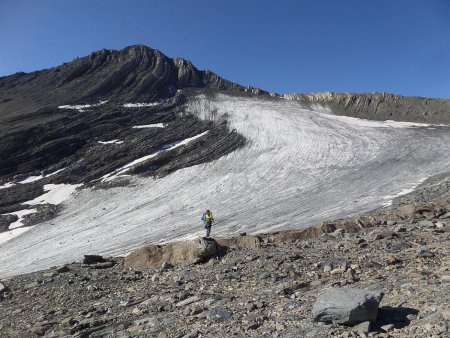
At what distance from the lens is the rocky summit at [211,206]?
7.35 metres

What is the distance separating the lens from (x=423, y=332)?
17.1 ft

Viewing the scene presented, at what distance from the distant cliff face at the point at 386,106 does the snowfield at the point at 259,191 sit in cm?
342

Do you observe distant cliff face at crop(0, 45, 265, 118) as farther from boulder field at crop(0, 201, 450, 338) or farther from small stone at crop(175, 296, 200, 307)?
small stone at crop(175, 296, 200, 307)

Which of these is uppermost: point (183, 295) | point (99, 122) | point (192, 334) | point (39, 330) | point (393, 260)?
point (99, 122)

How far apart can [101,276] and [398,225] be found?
8261 millimetres

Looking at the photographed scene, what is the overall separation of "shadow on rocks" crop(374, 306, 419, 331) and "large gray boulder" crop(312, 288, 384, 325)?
0.45ft

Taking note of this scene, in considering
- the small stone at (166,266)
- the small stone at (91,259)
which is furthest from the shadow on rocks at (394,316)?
the small stone at (91,259)

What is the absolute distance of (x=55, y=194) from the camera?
110ft

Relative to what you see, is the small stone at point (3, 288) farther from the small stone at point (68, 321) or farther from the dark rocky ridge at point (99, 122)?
the dark rocky ridge at point (99, 122)

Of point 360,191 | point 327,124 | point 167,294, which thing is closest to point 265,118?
point 327,124

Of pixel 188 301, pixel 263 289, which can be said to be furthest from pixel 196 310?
pixel 263 289

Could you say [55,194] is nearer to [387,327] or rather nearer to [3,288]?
[3,288]

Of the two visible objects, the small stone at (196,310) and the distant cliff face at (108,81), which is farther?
the distant cliff face at (108,81)

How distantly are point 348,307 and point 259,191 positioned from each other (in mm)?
23007
